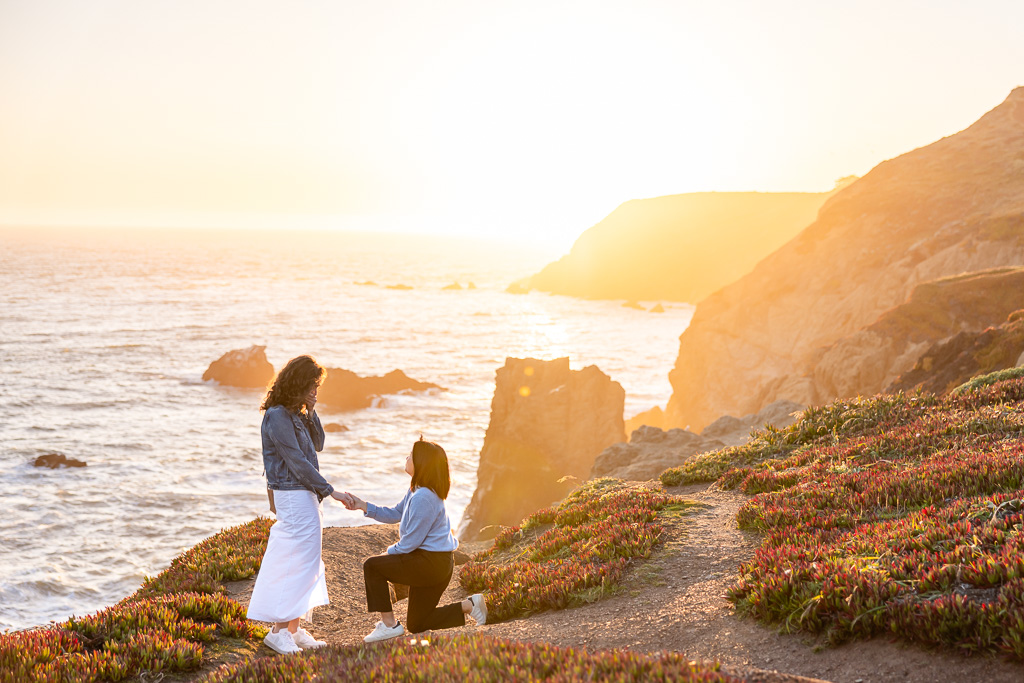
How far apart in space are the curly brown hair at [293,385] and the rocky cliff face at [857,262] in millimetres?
25080

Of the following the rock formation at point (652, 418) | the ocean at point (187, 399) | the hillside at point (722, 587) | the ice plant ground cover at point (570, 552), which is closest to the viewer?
the hillside at point (722, 587)

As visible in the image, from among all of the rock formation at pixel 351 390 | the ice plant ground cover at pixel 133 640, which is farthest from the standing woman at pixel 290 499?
the rock formation at pixel 351 390

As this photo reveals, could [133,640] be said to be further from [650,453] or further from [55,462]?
[55,462]

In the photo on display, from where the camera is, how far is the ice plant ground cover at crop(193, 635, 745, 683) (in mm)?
3865

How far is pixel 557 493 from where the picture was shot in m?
22.5

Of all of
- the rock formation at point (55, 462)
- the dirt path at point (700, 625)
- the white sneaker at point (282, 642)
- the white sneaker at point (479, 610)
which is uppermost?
the dirt path at point (700, 625)

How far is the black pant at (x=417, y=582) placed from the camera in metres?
6.59

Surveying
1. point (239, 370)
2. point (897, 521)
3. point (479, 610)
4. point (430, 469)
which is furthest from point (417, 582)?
point (239, 370)

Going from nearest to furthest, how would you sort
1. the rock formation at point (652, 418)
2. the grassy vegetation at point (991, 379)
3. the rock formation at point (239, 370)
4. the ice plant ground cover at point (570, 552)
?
the ice plant ground cover at point (570, 552) → the grassy vegetation at point (991, 379) → the rock formation at point (652, 418) → the rock formation at point (239, 370)

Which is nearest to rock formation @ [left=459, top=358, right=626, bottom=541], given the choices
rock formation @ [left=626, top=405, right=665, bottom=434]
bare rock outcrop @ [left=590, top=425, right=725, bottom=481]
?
bare rock outcrop @ [left=590, top=425, right=725, bottom=481]

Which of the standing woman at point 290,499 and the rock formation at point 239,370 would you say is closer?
the standing woman at point 290,499

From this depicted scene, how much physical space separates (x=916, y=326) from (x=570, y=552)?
19992 mm

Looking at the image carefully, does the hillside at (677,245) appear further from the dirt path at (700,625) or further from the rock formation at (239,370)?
the dirt path at (700,625)

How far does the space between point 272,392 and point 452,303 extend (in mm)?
107264
